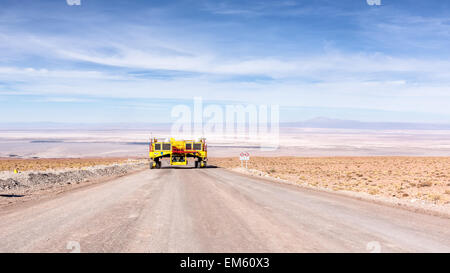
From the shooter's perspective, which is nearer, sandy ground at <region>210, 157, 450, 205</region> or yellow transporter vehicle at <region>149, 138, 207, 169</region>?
sandy ground at <region>210, 157, 450, 205</region>

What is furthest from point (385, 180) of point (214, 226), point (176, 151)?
point (214, 226)

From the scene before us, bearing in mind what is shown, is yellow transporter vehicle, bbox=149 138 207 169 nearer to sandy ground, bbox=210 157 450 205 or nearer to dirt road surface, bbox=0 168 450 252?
sandy ground, bbox=210 157 450 205

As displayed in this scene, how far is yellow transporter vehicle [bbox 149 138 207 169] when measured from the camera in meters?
31.9

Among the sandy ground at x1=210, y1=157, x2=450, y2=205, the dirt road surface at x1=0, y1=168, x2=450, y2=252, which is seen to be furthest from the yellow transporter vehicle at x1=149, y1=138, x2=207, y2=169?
the dirt road surface at x1=0, y1=168, x2=450, y2=252

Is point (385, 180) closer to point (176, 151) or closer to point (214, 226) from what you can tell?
point (176, 151)

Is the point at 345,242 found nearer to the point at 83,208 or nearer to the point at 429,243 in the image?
the point at 429,243

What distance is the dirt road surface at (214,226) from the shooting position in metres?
6.12

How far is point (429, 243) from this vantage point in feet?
21.3

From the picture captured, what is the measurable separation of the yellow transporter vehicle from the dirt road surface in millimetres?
20172

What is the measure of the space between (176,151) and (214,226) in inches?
993

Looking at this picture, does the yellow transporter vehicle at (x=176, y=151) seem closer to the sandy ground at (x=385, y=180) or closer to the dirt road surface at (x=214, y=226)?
the sandy ground at (x=385, y=180)

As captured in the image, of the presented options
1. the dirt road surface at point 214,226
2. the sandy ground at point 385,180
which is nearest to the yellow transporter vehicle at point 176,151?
the sandy ground at point 385,180
